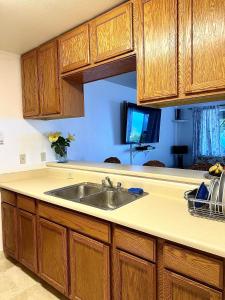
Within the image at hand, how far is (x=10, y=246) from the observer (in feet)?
7.57

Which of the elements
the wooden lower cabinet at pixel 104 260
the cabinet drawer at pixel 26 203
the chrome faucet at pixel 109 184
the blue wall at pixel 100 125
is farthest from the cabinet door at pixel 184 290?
the blue wall at pixel 100 125

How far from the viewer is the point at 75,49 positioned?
1.94 metres

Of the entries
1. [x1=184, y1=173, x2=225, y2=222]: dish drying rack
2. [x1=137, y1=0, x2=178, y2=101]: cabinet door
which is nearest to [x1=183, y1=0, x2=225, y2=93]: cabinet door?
[x1=137, y1=0, x2=178, y2=101]: cabinet door

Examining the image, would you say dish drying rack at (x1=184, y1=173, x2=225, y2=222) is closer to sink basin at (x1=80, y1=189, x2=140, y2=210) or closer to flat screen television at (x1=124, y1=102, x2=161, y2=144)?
sink basin at (x1=80, y1=189, x2=140, y2=210)

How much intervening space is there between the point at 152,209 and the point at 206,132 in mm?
4749

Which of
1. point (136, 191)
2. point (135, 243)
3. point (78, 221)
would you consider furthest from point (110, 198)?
point (135, 243)

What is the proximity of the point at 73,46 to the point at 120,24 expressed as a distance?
0.52 m

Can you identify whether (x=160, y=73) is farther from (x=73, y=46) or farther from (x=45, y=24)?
(x=45, y=24)

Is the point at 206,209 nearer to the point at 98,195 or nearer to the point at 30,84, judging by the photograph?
the point at 98,195

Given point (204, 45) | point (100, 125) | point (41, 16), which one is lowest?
point (100, 125)

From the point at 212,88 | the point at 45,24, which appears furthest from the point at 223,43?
the point at 45,24

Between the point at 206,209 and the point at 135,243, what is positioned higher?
the point at 206,209

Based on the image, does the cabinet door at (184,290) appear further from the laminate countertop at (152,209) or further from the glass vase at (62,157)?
the glass vase at (62,157)

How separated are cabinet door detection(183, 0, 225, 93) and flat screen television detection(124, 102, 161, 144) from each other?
2.78m
